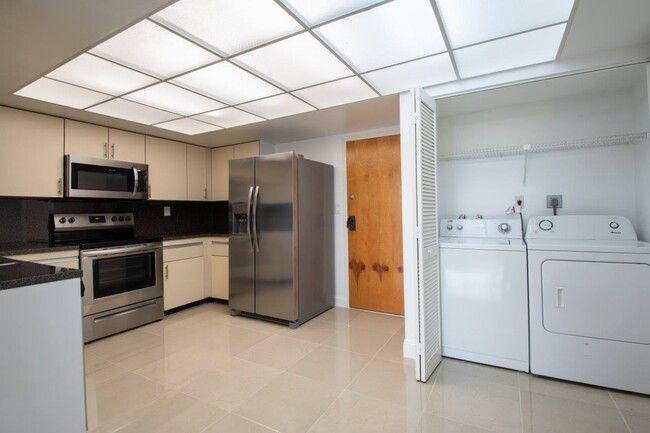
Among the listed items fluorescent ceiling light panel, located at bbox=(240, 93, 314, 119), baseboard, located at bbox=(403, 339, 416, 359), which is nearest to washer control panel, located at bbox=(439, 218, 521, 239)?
baseboard, located at bbox=(403, 339, 416, 359)

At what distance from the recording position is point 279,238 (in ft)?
10.5

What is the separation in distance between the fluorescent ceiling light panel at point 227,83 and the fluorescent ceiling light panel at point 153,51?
0.10 m

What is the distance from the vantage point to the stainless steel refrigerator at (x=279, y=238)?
3.14 m

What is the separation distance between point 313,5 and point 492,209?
225cm

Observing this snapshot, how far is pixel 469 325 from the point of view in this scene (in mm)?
2354

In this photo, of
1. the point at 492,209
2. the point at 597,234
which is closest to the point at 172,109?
the point at 492,209

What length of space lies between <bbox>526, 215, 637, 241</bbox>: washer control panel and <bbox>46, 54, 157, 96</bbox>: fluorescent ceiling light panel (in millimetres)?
3088

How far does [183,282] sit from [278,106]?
7.77ft

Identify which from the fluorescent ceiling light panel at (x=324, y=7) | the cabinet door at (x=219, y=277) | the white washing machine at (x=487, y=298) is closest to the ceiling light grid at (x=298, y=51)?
the fluorescent ceiling light panel at (x=324, y=7)

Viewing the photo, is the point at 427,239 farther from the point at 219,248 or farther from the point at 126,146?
the point at 126,146

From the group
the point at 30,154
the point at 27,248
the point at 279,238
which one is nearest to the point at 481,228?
the point at 279,238

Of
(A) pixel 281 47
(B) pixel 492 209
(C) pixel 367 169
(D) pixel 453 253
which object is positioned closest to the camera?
(A) pixel 281 47

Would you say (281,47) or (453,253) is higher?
(281,47)

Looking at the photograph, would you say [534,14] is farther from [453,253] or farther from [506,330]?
Answer: [506,330]
